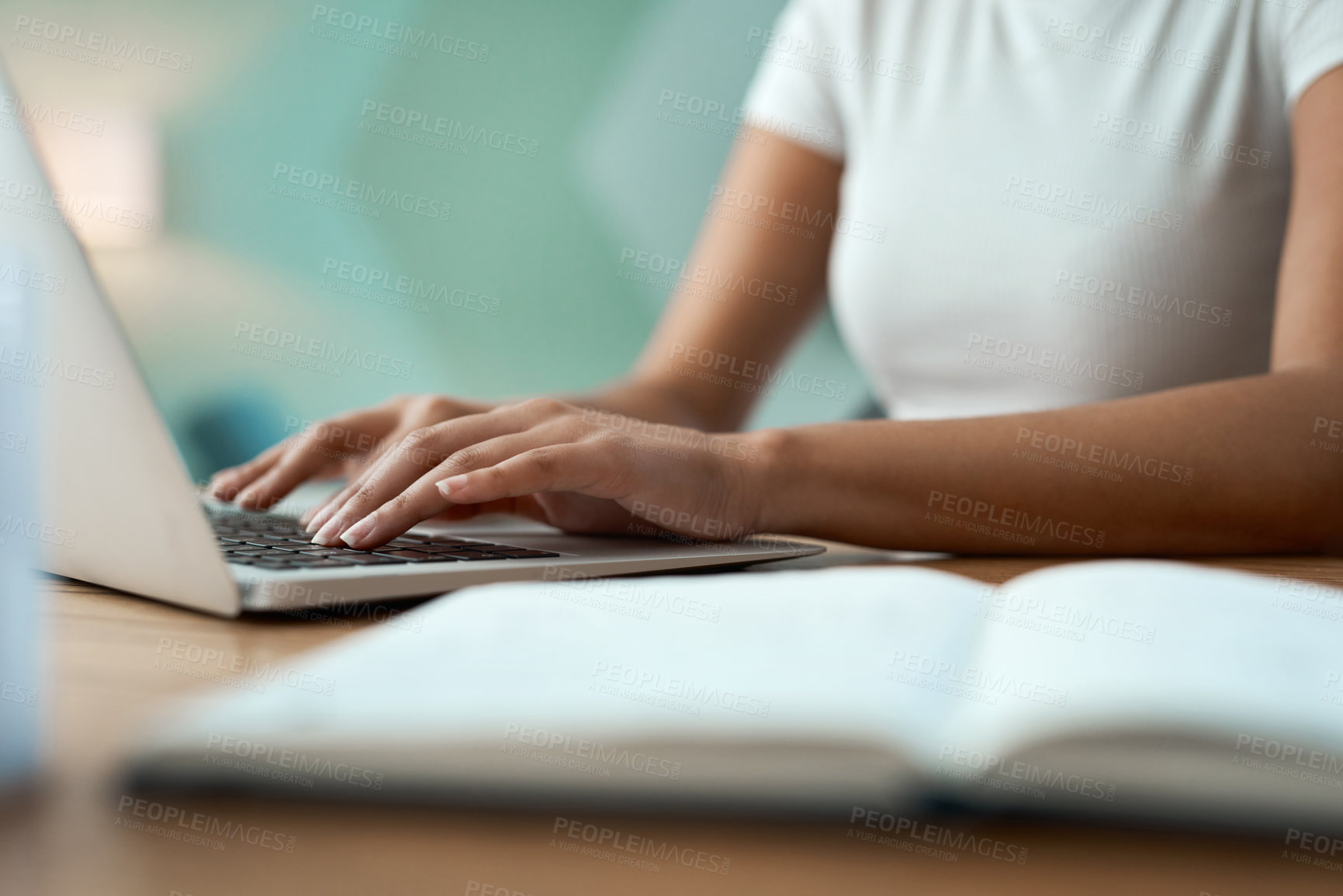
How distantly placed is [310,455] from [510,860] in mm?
594

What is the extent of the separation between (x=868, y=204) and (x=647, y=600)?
0.84 metres

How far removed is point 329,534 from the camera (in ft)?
1.54

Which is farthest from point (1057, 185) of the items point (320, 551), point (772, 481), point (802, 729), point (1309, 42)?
point (802, 729)

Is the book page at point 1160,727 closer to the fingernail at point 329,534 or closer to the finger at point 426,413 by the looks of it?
the fingernail at point 329,534

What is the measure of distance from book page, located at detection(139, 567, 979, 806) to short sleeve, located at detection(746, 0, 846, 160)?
3.12 feet

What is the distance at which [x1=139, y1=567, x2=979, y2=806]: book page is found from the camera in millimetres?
172

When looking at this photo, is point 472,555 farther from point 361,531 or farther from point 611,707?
point 611,707

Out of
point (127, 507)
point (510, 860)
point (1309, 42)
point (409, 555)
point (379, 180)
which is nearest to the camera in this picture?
point (510, 860)

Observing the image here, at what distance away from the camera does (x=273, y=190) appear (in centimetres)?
207

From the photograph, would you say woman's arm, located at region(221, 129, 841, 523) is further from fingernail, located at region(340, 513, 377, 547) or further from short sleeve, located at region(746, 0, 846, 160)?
fingernail, located at region(340, 513, 377, 547)

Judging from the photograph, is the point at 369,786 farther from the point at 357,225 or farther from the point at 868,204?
the point at 357,225

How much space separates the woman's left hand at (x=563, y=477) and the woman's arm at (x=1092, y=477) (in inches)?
1.3

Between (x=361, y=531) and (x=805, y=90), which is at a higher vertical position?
(x=805, y=90)

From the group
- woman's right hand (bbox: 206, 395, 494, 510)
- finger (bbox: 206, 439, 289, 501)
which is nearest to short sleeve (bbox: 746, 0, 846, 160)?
woman's right hand (bbox: 206, 395, 494, 510)
